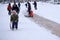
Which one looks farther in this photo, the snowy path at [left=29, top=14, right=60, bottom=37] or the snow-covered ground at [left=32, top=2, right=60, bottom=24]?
the snow-covered ground at [left=32, top=2, right=60, bottom=24]

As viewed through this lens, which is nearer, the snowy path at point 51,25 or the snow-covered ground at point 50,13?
the snowy path at point 51,25

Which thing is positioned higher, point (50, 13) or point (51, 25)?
point (51, 25)

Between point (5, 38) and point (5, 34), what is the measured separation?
1370 millimetres

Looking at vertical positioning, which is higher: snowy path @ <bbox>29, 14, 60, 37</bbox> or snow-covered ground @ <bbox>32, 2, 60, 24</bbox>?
snowy path @ <bbox>29, 14, 60, 37</bbox>

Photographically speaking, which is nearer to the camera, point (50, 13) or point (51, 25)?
point (51, 25)

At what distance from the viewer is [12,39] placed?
483 inches

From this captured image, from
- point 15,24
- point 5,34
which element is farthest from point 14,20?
point 5,34

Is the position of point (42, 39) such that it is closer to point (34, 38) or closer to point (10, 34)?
point (34, 38)

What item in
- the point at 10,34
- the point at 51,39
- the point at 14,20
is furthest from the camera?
the point at 14,20

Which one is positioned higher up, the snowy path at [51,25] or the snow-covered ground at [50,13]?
the snowy path at [51,25]

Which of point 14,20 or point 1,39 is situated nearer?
point 1,39

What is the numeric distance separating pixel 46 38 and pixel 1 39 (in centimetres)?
211

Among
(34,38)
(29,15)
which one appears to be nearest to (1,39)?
(34,38)

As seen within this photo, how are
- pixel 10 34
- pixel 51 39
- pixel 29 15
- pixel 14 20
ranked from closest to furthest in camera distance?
pixel 51 39 → pixel 10 34 → pixel 14 20 → pixel 29 15
